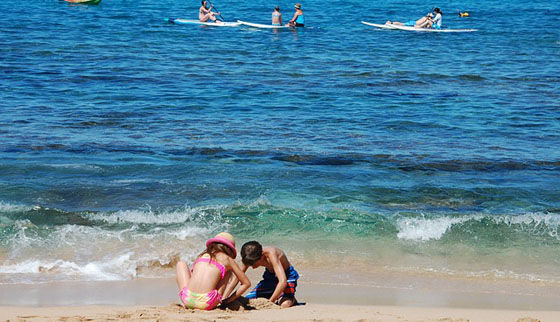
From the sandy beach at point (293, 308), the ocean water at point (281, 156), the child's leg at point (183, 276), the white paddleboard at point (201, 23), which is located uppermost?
the child's leg at point (183, 276)

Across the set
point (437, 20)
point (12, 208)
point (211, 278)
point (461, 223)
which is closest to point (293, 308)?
point (211, 278)

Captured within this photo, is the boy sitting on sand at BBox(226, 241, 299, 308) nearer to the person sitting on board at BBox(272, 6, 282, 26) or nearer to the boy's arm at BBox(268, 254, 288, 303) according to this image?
the boy's arm at BBox(268, 254, 288, 303)

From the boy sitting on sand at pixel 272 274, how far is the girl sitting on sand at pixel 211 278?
12 cm

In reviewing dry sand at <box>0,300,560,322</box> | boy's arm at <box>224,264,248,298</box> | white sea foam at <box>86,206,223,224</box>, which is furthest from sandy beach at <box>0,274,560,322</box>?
white sea foam at <box>86,206,223,224</box>

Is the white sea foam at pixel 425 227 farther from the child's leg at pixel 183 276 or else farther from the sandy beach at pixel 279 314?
the child's leg at pixel 183 276

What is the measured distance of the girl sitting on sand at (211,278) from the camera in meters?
5.97

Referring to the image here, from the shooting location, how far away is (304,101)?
54.1 ft

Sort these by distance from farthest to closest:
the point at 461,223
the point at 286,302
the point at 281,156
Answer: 1. the point at 281,156
2. the point at 461,223
3. the point at 286,302

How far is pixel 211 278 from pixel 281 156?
607 cm

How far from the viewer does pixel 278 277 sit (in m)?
6.24

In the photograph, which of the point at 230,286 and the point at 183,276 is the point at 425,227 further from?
the point at 183,276

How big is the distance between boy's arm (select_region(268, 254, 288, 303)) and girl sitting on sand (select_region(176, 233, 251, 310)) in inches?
10.1

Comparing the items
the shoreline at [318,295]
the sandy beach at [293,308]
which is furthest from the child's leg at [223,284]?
the shoreline at [318,295]

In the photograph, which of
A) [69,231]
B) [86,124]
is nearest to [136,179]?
[69,231]
